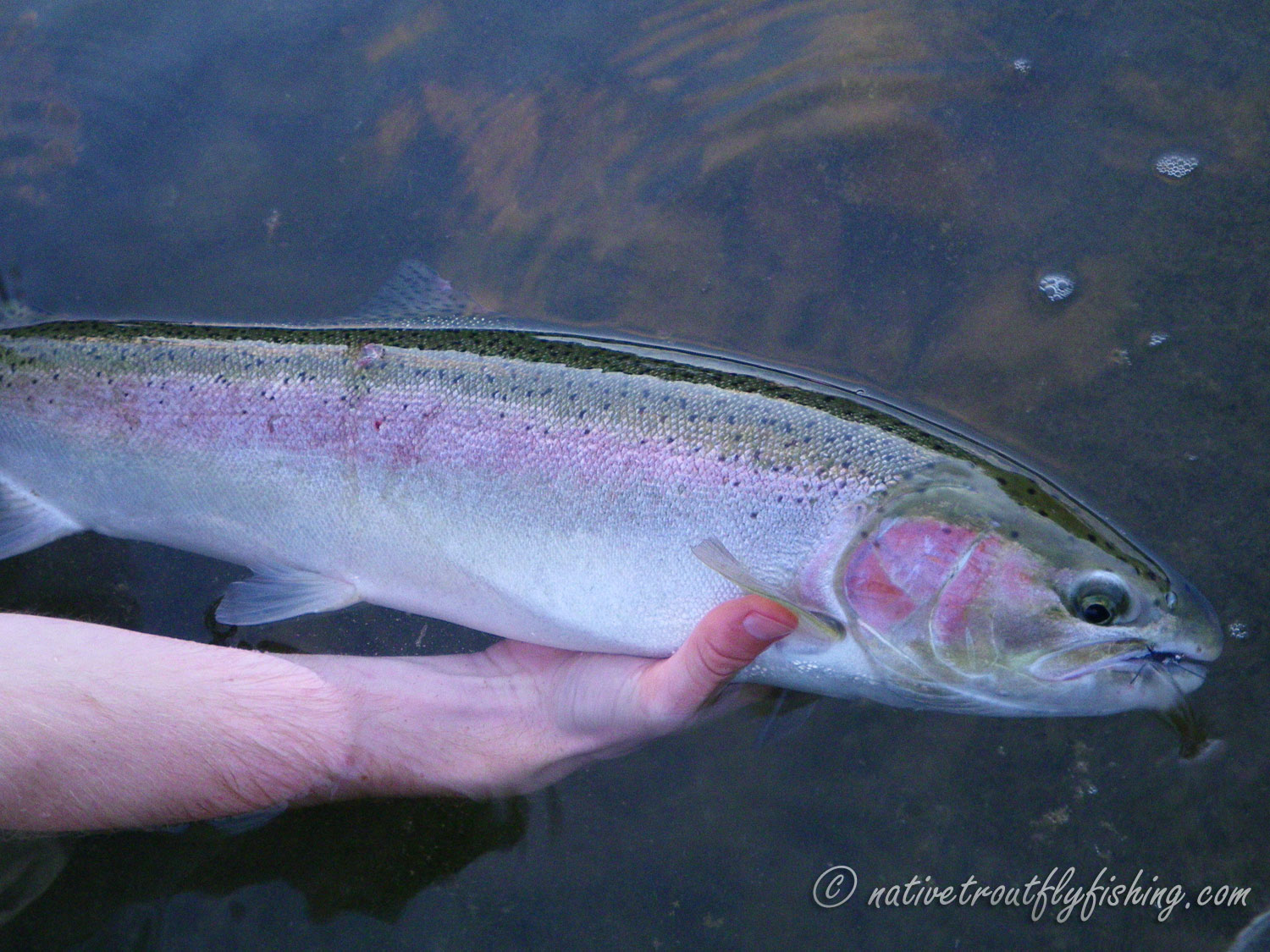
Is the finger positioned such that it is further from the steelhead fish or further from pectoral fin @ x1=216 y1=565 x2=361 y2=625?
pectoral fin @ x1=216 y1=565 x2=361 y2=625

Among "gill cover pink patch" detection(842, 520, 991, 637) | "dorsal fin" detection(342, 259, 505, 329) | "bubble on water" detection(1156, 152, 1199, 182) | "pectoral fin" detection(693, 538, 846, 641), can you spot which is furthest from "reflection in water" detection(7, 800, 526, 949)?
"bubble on water" detection(1156, 152, 1199, 182)

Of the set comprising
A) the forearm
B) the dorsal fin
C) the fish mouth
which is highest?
the dorsal fin

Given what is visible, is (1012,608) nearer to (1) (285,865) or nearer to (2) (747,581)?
(2) (747,581)

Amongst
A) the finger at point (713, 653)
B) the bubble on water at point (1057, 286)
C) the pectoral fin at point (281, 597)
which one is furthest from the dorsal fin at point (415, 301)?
the bubble on water at point (1057, 286)

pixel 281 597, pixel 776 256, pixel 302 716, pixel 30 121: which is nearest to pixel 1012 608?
Answer: pixel 776 256

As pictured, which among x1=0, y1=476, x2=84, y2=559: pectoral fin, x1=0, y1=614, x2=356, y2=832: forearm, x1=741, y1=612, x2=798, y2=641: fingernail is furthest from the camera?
x1=0, y1=476, x2=84, y2=559: pectoral fin
